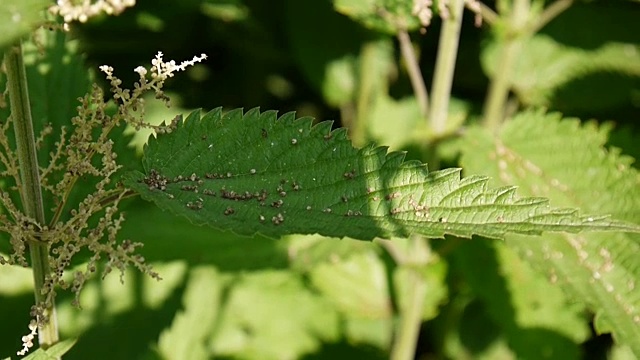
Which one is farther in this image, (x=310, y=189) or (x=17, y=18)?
(x=310, y=189)

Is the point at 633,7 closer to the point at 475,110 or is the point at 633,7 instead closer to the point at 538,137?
the point at 475,110

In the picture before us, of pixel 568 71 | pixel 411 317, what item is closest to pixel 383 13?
pixel 411 317

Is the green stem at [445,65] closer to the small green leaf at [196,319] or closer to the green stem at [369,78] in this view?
the green stem at [369,78]

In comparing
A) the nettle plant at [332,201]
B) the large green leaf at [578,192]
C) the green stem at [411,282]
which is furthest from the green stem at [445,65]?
the green stem at [411,282]

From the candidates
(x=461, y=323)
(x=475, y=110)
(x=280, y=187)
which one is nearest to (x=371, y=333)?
(x=461, y=323)

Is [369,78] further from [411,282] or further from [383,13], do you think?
[411,282]
